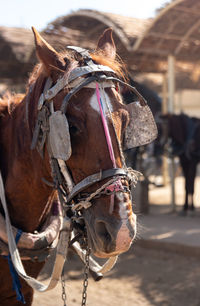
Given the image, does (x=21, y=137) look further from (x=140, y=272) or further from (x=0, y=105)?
(x=140, y=272)

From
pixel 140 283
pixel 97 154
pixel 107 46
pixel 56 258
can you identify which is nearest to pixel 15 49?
pixel 140 283

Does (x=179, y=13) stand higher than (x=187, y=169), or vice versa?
(x=179, y=13)

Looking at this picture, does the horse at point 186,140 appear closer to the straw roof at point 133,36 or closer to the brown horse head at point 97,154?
the straw roof at point 133,36

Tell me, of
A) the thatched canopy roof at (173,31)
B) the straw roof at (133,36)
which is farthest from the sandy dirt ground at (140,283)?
the thatched canopy roof at (173,31)

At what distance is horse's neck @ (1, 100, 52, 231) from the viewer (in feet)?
7.07

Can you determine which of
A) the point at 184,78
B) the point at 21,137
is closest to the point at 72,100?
the point at 21,137

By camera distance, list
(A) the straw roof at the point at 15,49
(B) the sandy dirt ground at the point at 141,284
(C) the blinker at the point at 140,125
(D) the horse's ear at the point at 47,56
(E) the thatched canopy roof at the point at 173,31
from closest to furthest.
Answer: (D) the horse's ear at the point at 47,56
(C) the blinker at the point at 140,125
(B) the sandy dirt ground at the point at 141,284
(E) the thatched canopy roof at the point at 173,31
(A) the straw roof at the point at 15,49

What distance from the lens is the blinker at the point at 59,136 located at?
1746 mm

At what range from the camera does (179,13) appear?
7.27 m

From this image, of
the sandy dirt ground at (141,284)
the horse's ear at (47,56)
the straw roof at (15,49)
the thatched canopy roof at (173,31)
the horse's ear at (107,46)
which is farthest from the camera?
the straw roof at (15,49)

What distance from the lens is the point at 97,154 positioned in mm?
1719

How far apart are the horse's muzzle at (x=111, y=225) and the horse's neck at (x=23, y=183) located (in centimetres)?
55

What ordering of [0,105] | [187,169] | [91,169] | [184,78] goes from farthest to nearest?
[184,78] → [187,169] → [0,105] → [91,169]

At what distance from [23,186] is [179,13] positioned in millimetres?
6022
